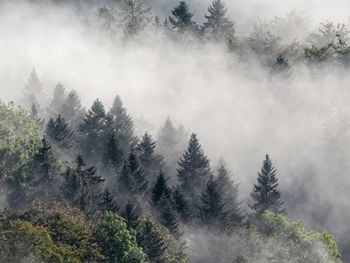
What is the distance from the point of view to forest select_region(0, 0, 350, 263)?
11038cm

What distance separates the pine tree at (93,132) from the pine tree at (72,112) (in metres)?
8.24

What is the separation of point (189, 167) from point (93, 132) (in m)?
18.1

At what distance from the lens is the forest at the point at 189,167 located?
362 ft

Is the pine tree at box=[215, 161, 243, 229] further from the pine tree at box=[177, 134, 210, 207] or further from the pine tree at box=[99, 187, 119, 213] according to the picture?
the pine tree at box=[99, 187, 119, 213]

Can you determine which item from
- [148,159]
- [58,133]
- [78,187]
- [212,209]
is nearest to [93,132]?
[58,133]

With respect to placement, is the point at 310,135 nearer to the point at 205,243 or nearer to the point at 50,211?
the point at 205,243

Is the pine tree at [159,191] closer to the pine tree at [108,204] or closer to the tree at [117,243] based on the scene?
the pine tree at [108,204]

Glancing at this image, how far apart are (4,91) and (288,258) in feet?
300

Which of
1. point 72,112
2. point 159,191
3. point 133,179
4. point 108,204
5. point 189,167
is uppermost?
point 72,112

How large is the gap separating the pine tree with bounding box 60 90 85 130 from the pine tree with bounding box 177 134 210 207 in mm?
26249

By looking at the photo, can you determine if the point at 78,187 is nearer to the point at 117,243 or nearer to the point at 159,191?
the point at 159,191

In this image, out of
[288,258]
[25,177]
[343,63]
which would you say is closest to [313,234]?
[288,258]

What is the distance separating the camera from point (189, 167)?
5699 inches

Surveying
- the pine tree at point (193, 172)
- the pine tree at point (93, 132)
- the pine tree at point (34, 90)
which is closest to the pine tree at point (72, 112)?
the pine tree at point (93, 132)
